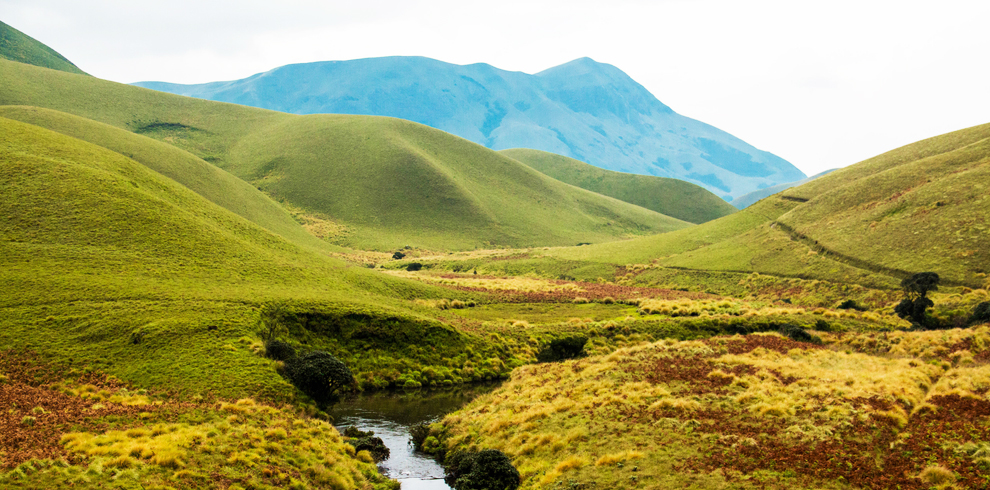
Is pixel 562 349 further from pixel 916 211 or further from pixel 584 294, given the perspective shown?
pixel 916 211

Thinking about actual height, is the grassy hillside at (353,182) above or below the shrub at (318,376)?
above

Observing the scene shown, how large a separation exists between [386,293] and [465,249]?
9140 cm

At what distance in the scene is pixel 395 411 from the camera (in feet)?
114

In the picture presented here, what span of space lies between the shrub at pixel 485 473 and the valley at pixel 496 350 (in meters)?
0.29

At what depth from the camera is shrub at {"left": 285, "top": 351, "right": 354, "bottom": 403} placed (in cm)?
3300

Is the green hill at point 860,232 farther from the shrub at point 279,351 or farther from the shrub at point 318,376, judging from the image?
the shrub at point 279,351

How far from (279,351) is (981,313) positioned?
56460 millimetres

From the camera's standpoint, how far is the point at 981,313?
157ft

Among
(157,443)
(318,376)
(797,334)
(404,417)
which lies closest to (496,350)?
(404,417)

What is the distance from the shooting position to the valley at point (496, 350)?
801 inches

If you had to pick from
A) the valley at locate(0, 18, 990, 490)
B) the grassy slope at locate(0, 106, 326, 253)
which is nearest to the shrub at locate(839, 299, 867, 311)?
the valley at locate(0, 18, 990, 490)

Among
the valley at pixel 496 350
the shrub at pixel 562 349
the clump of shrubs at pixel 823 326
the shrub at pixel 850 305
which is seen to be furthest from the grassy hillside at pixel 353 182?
the clump of shrubs at pixel 823 326

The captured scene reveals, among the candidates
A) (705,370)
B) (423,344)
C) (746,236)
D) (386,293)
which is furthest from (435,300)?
(746,236)

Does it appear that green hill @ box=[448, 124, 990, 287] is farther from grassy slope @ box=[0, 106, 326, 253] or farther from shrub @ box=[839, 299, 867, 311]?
grassy slope @ box=[0, 106, 326, 253]
